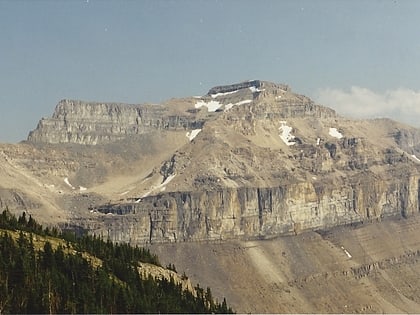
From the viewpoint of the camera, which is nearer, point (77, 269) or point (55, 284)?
point (55, 284)

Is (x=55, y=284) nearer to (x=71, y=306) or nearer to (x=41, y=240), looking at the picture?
(x=71, y=306)

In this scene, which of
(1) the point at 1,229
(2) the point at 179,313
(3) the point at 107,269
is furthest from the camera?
(1) the point at 1,229

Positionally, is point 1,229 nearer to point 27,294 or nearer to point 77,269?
point 77,269

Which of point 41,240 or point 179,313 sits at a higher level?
point 41,240

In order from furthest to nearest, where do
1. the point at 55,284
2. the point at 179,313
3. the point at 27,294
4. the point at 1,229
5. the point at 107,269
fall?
the point at 1,229 → the point at 107,269 → the point at 179,313 → the point at 55,284 → the point at 27,294

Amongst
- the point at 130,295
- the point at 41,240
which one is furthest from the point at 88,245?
the point at 130,295

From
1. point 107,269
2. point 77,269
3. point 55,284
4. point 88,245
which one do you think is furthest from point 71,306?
point 88,245
